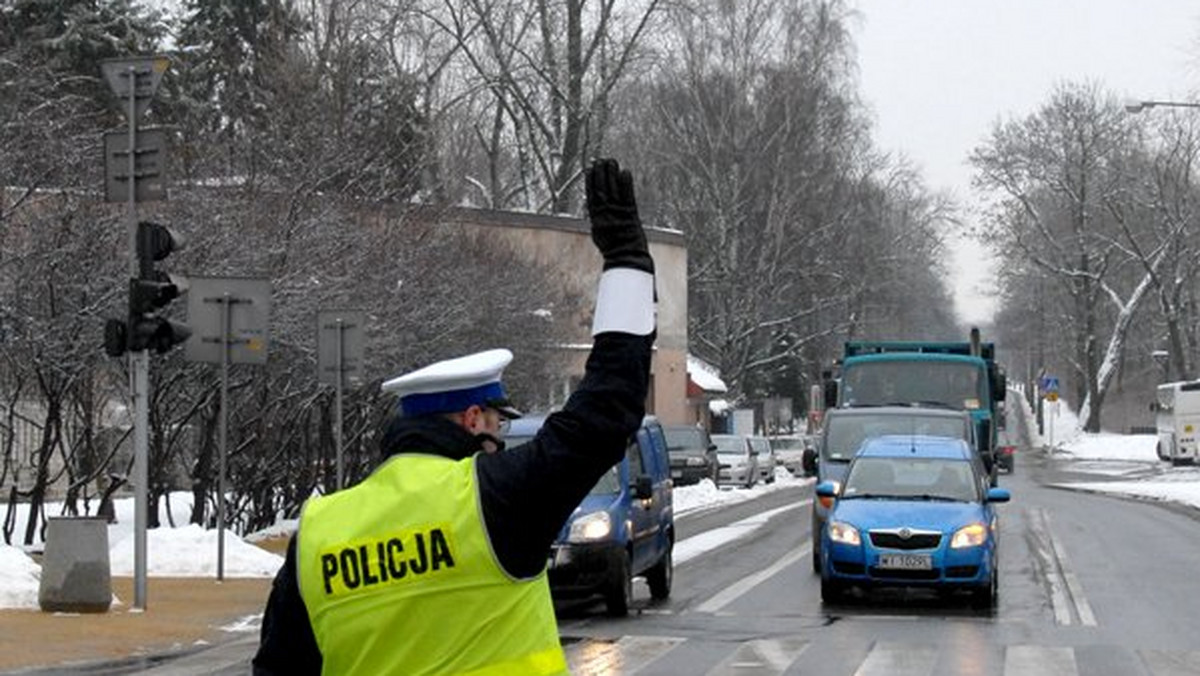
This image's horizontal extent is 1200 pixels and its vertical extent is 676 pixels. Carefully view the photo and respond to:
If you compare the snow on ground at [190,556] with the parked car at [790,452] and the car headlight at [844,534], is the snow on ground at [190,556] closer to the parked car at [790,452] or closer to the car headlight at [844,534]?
the car headlight at [844,534]

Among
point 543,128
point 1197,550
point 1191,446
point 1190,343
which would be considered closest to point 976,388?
point 1197,550

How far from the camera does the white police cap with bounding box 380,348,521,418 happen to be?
3.91m

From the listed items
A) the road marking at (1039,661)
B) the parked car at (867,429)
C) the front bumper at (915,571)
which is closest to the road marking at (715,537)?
the parked car at (867,429)

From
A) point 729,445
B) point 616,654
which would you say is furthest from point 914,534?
point 729,445

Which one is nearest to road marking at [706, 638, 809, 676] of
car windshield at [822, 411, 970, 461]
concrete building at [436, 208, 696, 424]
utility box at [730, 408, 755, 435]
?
car windshield at [822, 411, 970, 461]

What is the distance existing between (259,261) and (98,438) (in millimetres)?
3182

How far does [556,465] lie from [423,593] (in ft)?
1.14

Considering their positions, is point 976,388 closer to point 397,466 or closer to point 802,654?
point 802,654

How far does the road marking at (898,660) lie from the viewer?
1373cm

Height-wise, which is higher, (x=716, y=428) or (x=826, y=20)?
(x=826, y=20)

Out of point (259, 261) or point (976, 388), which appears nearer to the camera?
point (259, 261)

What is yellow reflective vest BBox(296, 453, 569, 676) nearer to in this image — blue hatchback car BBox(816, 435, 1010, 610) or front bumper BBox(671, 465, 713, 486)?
blue hatchback car BBox(816, 435, 1010, 610)

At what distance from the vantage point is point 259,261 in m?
24.6

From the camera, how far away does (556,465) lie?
368cm
